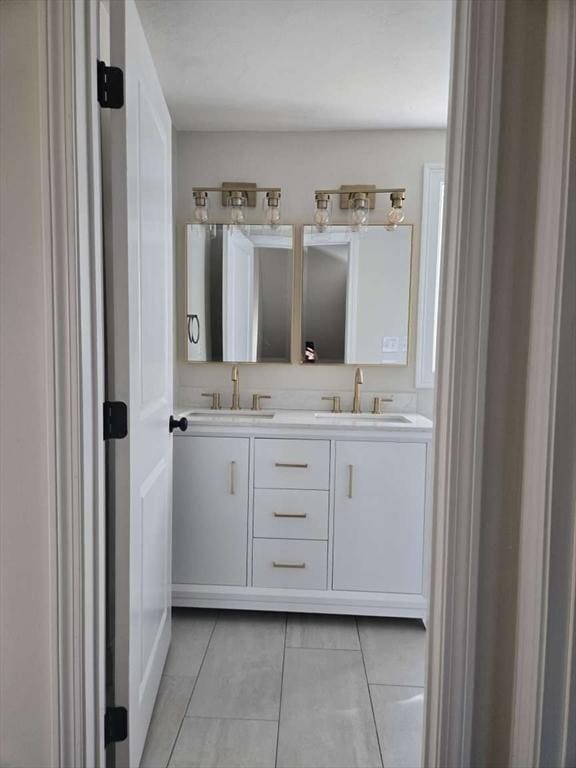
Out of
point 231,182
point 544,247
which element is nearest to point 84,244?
point 544,247

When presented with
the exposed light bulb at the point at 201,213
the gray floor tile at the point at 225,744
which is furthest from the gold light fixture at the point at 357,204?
the gray floor tile at the point at 225,744

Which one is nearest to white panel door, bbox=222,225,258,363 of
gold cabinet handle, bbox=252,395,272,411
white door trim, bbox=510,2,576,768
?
gold cabinet handle, bbox=252,395,272,411

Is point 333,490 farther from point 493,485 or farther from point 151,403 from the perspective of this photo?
point 493,485

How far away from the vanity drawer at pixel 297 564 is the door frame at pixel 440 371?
122 centimetres

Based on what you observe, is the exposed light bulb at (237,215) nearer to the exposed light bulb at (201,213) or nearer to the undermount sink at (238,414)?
the exposed light bulb at (201,213)

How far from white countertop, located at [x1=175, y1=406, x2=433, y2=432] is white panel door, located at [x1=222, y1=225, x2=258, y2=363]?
0.32 m

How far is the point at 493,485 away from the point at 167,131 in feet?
5.34

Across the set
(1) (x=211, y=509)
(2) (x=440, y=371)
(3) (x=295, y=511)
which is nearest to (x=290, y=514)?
(3) (x=295, y=511)

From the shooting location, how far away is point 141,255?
54.3 inches

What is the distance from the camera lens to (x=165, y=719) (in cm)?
169

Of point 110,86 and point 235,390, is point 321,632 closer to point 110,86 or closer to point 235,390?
point 235,390

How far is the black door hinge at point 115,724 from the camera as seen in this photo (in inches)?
50.1

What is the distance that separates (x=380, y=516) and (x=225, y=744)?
109cm

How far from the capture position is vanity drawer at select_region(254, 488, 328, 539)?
7.57ft
